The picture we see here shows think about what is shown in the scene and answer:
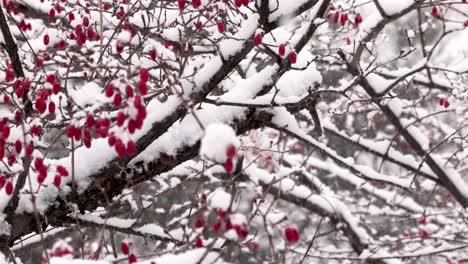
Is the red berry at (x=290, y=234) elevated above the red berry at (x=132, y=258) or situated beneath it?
situated beneath

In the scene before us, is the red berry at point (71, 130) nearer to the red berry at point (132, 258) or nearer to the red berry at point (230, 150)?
the red berry at point (132, 258)

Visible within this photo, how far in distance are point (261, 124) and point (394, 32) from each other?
46.9ft

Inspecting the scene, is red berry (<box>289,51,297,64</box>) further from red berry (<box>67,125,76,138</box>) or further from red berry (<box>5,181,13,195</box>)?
red berry (<box>5,181,13,195</box>)

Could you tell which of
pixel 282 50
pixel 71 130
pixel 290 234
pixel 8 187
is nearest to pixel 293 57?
pixel 282 50

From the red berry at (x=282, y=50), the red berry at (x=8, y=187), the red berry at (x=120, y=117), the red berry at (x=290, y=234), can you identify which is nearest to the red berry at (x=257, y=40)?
the red berry at (x=282, y=50)

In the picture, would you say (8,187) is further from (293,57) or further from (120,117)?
(293,57)

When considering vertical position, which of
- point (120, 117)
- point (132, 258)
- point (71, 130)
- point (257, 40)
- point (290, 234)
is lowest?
point (290, 234)

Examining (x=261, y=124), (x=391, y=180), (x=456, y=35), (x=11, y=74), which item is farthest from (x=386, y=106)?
(x=456, y=35)

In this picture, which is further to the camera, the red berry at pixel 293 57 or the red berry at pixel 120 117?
the red berry at pixel 293 57

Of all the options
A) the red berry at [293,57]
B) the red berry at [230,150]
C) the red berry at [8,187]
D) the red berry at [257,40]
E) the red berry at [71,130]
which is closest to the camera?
the red berry at [230,150]

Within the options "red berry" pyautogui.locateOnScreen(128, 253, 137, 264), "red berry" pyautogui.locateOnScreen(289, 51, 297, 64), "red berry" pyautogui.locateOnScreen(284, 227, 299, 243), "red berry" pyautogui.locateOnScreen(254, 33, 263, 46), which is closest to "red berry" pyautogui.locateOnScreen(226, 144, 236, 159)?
"red berry" pyautogui.locateOnScreen(284, 227, 299, 243)

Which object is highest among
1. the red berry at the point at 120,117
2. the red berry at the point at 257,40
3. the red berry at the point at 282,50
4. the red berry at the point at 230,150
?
the red berry at the point at 282,50

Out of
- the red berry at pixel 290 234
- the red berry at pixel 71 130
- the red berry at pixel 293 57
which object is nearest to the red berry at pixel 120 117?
the red berry at pixel 71 130

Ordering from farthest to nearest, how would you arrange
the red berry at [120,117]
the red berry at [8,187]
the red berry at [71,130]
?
the red berry at [8,187], the red berry at [71,130], the red berry at [120,117]
